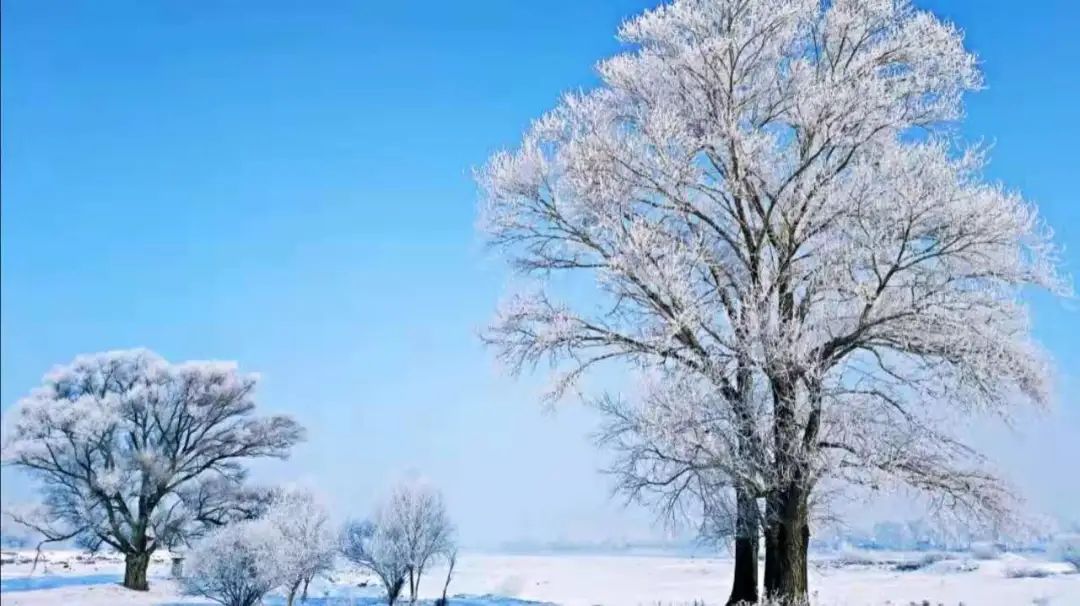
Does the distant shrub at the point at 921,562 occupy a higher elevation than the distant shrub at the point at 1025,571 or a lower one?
lower

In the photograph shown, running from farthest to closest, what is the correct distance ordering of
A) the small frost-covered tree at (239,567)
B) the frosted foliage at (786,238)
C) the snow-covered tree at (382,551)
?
the snow-covered tree at (382,551) < the small frost-covered tree at (239,567) < the frosted foliage at (786,238)

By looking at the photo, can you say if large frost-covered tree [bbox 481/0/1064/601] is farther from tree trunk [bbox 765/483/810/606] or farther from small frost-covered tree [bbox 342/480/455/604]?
small frost-covered tree [bbox 342/480/455/604]

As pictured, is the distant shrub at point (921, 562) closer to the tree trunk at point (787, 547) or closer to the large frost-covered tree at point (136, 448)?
the tree trunk at point (787, 547)

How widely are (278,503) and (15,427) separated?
1124 centimetres

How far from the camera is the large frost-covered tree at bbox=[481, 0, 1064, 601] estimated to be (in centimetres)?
1383

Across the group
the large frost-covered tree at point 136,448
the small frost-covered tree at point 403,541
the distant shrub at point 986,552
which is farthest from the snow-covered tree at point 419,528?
the distant shrub at point 986,552

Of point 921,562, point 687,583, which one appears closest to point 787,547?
point 687,583

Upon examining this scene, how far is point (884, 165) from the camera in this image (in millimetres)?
14656

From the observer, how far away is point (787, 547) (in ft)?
48.0

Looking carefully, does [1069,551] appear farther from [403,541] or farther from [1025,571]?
[403,541]

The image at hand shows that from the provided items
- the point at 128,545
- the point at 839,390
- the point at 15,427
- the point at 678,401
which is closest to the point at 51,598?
the point at 128,545

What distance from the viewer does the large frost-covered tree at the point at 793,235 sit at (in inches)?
544

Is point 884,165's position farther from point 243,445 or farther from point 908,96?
point 243,445

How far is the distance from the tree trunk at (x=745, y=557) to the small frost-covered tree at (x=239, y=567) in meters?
11.6
